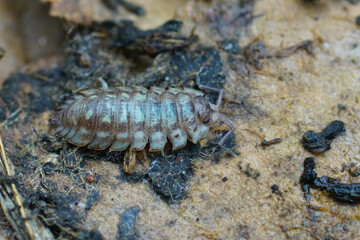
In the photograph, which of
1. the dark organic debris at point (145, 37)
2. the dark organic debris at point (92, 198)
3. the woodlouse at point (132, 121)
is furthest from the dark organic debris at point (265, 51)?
the dark organic debris at point (92, 198)

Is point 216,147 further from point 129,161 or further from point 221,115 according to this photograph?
point 129,161

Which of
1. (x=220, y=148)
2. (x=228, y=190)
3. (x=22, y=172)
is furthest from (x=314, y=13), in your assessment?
(x=22, y=172)

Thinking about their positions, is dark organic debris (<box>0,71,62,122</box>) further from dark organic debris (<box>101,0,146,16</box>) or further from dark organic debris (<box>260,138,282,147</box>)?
dark organic debris (<box>260,138,282,147</box>)

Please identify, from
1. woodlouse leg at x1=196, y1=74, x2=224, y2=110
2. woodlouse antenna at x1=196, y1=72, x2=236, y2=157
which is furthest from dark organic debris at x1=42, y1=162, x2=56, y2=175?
woodlouse leg at x1=196, y1=74, x2=224, y2=110

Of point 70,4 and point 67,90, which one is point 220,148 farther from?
point 70,4

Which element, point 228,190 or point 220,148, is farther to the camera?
point 220,148

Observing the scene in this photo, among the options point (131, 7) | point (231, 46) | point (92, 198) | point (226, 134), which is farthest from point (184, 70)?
point (92, 198)

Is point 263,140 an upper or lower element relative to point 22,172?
lower
